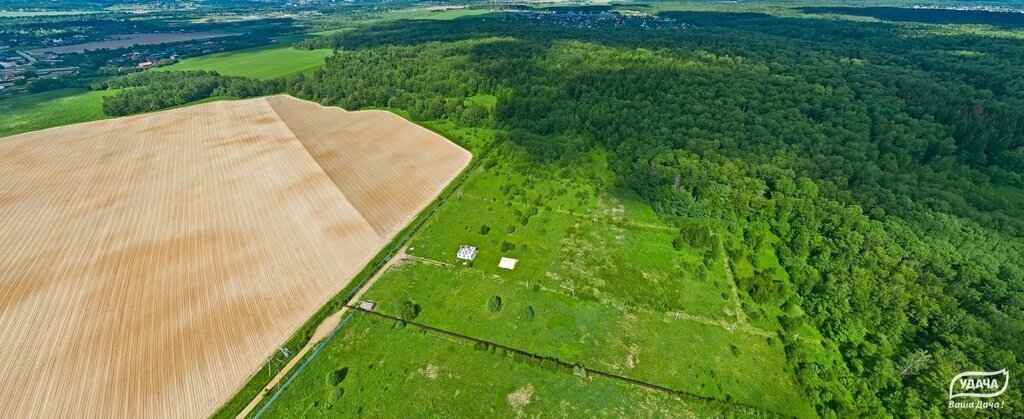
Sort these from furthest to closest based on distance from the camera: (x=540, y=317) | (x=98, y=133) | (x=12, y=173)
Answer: (x=98, y=133), (x=12, y=173), (x=540, y=317)

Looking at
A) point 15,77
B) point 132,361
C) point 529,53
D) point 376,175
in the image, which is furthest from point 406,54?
point 132,361

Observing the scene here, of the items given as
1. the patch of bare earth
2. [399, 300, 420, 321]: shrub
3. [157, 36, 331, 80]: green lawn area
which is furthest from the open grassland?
the patch of bare earth

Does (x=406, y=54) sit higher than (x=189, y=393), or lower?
higher

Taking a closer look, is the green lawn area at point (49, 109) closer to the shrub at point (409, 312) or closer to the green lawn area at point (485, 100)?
the green lawn area at point (485, 100)

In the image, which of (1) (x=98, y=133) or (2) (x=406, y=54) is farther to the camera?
(2) (x=406, y=54)

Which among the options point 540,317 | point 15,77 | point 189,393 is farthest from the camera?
point 15,77

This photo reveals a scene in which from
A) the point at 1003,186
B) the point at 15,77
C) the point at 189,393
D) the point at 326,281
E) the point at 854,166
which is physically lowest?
the point at 189,393

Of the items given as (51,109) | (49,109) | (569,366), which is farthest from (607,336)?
(49,109)

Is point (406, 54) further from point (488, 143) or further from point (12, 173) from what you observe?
point (12, 173)
